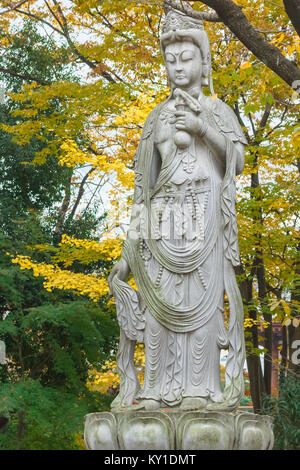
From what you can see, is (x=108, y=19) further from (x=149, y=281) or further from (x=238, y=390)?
(x=238, y=390)

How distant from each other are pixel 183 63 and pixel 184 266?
1896 mm

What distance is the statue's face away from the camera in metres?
6.06

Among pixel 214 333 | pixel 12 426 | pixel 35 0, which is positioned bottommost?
pixel 12 426

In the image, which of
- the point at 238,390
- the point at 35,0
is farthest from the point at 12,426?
the point at 35,0

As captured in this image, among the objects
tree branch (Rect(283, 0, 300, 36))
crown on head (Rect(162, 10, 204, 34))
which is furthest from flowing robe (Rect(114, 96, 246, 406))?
tree branch (Rect(283, 0, 300, 36))

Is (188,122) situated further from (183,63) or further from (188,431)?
(188,431)

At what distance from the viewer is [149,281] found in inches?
227

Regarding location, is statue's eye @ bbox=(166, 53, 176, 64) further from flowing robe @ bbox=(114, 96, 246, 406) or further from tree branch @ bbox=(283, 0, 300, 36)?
tree branch @ bbox=(283, 0, 300, 36)

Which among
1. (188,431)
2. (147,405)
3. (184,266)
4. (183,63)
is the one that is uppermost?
(183,63)

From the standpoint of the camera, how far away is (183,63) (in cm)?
609

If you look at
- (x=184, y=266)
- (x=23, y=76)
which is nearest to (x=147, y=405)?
(x=184, y=266)

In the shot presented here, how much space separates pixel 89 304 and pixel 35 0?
7.45m

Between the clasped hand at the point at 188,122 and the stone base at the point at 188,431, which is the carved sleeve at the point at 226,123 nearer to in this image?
the clasped hand at the point at 188,122

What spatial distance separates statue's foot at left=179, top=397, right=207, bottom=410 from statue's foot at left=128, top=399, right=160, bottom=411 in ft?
0.69
